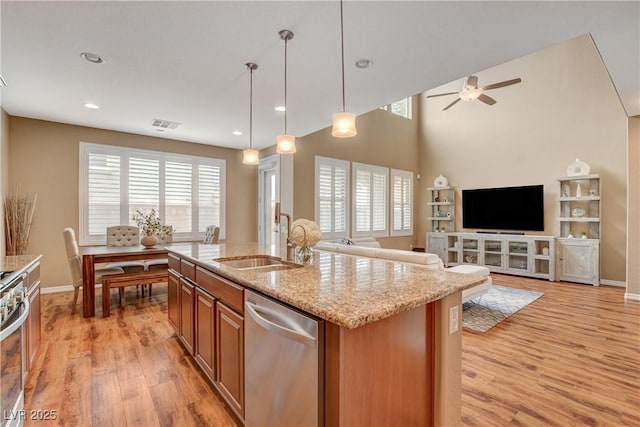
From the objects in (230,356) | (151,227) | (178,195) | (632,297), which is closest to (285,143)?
(230,356)

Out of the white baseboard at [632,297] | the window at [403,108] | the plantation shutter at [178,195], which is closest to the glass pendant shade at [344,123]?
the plantation shutter at [178,195]

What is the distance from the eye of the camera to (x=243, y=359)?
68.0 inches

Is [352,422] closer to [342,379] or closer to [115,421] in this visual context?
[342,379]

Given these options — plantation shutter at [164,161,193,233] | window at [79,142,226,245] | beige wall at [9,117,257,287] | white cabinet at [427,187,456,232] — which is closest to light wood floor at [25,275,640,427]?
beige wall at [9,117,257,287]

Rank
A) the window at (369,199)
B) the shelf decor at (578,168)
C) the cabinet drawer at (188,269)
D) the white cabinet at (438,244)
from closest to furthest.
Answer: the cabinet drawer at (188,269) → the shelf decor at (578,168) → the window at (369,199) → the white cabinet at (438,244)

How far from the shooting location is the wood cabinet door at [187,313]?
249 cm

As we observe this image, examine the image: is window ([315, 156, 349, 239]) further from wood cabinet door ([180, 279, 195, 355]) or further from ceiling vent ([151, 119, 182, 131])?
wood cabinet door ([180, 279, 195, 355])

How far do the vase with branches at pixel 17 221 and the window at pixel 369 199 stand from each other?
541 centimetres

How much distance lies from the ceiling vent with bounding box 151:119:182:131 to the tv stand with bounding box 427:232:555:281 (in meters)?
6.09

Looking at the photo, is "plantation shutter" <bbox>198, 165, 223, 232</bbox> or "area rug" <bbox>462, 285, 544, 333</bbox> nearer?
"area rug" <bbox>462, 285, 544, 333</bbox>

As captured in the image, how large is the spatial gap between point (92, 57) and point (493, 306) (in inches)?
207

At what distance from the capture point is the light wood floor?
1.94 metres

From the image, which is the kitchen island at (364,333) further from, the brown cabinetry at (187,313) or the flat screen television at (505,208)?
the flat screen television at (505,208)

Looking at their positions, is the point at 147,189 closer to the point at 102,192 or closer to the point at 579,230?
the point at 102,192
